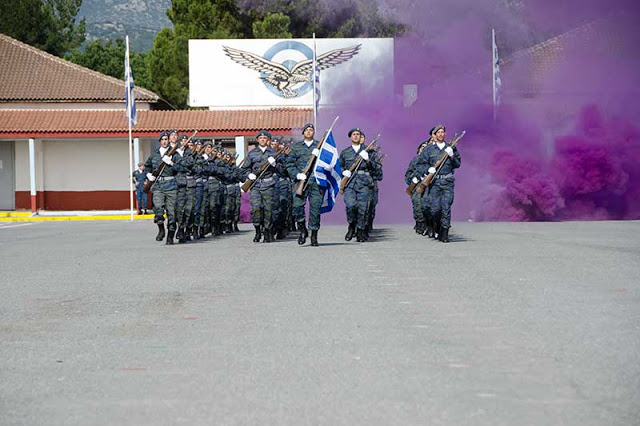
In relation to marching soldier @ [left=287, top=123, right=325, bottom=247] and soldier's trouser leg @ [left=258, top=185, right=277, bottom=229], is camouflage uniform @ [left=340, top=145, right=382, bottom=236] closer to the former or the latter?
marching soldier @ [left=287, top=123, right=325, bottom=247]

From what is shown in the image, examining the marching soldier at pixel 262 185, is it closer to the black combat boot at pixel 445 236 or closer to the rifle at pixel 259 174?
the rifle at pixel 259 174

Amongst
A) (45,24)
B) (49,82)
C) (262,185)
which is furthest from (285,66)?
(45,24)

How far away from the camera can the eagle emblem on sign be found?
43344 mm

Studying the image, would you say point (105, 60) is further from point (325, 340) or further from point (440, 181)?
point (325, 340)

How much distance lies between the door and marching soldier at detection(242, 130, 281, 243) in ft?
76.0

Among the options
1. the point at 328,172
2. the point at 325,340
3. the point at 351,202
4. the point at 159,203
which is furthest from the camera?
the point at 159,203

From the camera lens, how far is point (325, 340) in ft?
28.6

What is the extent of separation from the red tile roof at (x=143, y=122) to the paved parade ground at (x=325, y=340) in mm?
22775

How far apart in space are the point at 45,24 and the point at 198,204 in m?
45.8

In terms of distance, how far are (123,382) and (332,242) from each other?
43.2ft

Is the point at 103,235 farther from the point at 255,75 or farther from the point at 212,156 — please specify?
the point at 255,75

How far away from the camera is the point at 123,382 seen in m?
7.25

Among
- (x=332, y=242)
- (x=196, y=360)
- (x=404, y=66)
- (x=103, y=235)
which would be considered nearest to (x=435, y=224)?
(x=332, y=242)

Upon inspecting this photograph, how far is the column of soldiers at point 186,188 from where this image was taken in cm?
2050
